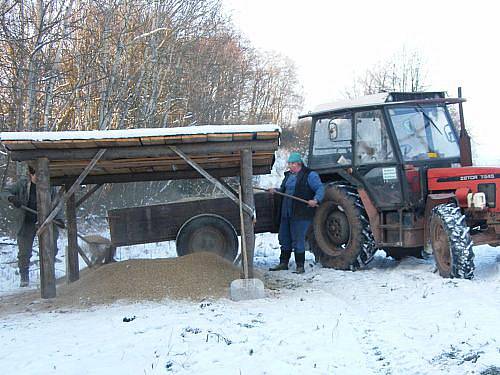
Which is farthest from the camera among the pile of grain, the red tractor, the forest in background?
the forest in background

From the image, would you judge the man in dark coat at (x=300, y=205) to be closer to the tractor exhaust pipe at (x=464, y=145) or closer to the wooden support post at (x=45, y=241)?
the tractor exhaust pipe at (x=464, y=145)

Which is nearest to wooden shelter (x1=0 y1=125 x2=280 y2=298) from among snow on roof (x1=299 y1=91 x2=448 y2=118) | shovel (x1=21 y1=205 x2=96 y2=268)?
shovel (x1=21 y1=205 x2=96 y2=268)

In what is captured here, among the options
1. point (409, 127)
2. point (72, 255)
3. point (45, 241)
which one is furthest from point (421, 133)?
point (72, 255)

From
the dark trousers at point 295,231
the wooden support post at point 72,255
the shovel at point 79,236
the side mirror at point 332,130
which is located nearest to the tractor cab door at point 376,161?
the side mirror at point 332,130

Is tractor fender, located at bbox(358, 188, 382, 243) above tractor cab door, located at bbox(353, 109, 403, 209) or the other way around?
the other way around

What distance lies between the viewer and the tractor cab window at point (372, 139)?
29.7ft

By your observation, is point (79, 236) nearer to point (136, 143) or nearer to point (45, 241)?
point (45, 241)

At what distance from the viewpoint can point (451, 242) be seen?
7441 mm

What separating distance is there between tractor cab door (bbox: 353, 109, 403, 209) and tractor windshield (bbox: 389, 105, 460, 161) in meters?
0.20

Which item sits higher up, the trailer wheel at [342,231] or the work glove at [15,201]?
the work glove at [15,201]

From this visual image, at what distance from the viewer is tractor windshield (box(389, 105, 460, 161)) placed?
8969 millimetres

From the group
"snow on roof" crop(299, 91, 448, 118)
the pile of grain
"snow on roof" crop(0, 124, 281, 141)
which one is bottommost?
the pile of grain

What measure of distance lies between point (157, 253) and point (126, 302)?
598 centimetres

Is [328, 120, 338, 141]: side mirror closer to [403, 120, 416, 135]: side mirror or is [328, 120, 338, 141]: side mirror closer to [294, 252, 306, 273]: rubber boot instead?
[403, 120, 416, 135]: side mirror
